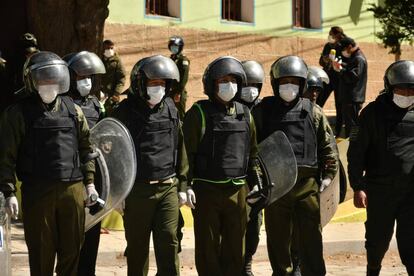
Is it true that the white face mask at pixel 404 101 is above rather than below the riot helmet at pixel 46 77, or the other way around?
below

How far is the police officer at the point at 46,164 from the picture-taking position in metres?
8.85

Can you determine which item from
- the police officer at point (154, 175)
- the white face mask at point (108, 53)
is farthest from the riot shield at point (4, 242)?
the white face mask at point (108, 53)

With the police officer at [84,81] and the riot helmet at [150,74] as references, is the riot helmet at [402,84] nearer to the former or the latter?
the riot helmet at [150,74]

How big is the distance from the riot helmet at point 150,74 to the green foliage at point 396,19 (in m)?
9.56

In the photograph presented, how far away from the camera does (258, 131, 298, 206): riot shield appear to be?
33.7ft

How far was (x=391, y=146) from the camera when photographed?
992 centimetres

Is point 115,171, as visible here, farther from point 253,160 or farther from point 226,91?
point 253,160

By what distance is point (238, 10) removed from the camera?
22828 millimetres

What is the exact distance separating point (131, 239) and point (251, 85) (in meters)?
2.76

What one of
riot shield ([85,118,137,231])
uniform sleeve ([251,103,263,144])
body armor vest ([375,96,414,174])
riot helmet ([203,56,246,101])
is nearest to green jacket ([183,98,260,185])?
riot helmet ([203,56,246,101])

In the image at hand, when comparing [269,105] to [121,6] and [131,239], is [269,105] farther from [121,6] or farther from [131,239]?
[121,6]

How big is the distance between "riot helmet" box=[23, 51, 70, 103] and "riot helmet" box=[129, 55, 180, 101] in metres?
0.84

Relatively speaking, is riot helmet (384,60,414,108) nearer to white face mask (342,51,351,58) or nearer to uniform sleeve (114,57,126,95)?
uniform sleeve (114,57,126,95)

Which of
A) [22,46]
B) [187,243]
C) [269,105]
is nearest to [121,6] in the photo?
[22,46]
